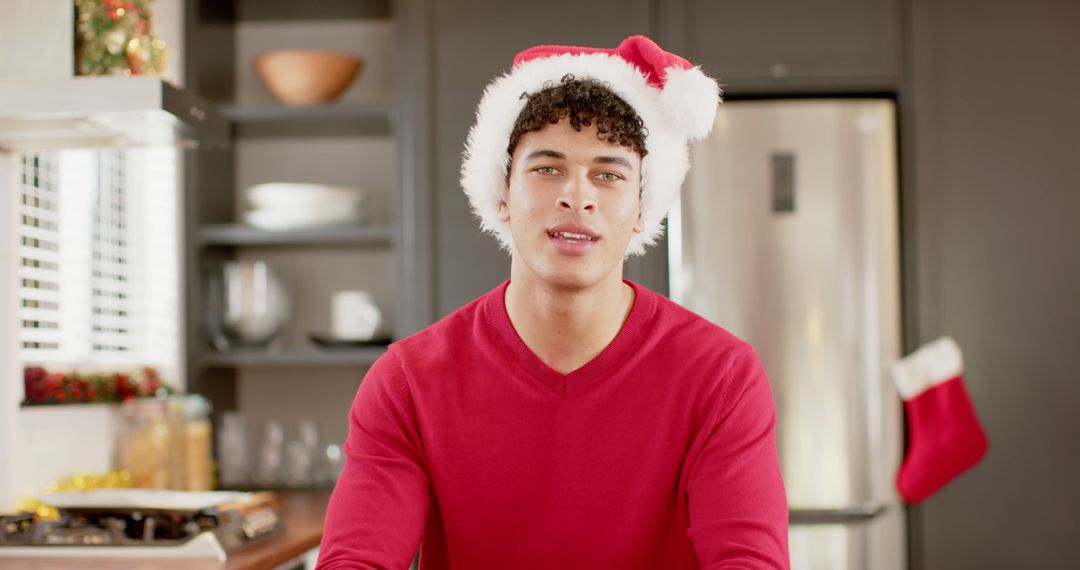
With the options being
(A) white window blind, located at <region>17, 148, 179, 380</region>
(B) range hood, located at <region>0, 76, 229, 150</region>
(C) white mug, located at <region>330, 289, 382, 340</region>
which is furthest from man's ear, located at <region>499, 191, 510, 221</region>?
(C) white mug, located at <region>330, 289, 382, 340</region>

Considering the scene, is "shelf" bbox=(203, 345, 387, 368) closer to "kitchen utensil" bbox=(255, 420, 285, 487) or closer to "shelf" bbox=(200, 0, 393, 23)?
"kitchen utensil" bbox=(255, 420, 285, 487)

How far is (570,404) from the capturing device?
149 cm

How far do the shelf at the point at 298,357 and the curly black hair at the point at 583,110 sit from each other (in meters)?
1.79

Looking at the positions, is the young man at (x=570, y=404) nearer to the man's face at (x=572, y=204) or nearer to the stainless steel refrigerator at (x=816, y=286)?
the man's face at (x=572, y=204)

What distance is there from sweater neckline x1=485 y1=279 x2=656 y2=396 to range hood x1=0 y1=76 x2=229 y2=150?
78 cm

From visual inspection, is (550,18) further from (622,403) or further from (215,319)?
(622,403)

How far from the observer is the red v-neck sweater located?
1.45m

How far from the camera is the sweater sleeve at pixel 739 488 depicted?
4.50 feet

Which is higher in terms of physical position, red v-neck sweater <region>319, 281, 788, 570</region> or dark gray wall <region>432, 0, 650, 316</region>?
dark gray wall <region>432, 0, 650, 316</region>

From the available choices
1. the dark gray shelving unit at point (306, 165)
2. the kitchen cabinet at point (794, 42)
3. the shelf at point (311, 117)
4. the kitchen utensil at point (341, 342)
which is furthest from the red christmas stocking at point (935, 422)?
the shelf at point (311, 117)

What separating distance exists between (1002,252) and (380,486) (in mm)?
2073

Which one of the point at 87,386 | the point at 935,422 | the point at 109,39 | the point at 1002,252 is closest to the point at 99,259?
the point at 87,386

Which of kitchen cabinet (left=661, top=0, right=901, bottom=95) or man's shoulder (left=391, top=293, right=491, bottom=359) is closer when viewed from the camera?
man's shoulder (left=391, top=293, right=491, bottom=359)

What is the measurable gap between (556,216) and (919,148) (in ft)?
6.05
